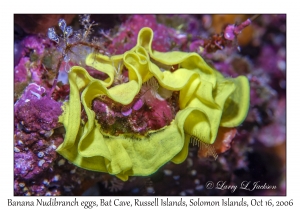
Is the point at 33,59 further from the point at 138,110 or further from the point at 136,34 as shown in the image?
the point at 138,110

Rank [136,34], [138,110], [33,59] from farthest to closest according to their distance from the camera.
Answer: [136,34], [33,59], [138,110]

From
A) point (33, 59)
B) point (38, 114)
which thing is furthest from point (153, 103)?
point (33, 59)

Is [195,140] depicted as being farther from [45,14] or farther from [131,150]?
[45,14]

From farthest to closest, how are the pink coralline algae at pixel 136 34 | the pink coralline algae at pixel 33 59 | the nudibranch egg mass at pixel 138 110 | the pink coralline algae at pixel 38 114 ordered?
the pink coralline algae at pixel 136 34
the pink coralline algae at pixel 33 59
the pink coralline algae at pixel 38 114
the nudibranch egg mass at pixel 138 110

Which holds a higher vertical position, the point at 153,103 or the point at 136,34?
the point at 136,34

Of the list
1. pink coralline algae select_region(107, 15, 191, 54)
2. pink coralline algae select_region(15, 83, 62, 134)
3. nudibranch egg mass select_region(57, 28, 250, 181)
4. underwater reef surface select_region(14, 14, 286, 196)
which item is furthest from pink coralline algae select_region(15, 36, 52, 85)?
pink coralline algae select_region(107, 15, 191, 54)

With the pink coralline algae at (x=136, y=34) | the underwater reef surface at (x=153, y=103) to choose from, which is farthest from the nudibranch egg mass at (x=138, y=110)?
the pink coralline algae at (x=136, y=34)

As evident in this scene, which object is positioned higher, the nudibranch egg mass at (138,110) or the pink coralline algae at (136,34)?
the pink coralline algae at (136,34)

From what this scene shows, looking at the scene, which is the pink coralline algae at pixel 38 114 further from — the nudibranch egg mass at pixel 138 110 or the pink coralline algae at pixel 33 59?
the pink coralline algae at pixel 33 59
